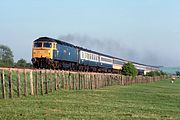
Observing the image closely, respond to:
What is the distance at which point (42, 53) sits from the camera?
4678 cm

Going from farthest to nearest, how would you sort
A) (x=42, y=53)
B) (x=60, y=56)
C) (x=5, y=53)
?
(x=5, y=53)
(x=60, y=56)
(x=42, y=53)

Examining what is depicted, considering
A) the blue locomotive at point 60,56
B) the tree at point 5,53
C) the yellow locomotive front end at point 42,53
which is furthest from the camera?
the tree at point 5,53

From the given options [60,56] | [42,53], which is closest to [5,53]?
[60,56]

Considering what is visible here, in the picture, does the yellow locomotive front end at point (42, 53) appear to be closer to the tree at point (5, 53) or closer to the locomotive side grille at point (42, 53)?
the locomotive side grille at point (42, 53)

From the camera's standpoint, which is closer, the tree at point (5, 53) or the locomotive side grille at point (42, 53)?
the locomotive side grille at point (42, 53)

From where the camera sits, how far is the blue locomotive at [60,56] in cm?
4644

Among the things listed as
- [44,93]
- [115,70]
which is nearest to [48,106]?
[44,93]

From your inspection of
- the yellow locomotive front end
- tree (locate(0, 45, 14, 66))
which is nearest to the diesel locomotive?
the yellow locomotive front end

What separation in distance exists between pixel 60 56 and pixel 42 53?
3.25 m

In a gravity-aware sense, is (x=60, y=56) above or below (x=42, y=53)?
below

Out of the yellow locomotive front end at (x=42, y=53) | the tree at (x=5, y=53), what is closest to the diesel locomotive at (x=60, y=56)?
the yellow locomotive front end at (x=42, y=53)

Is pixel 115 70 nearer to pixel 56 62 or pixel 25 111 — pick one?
pixel 56 62

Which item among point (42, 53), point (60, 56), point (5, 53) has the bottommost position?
point (60, 56)

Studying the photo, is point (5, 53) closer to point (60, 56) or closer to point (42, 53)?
point (60, 56)
